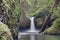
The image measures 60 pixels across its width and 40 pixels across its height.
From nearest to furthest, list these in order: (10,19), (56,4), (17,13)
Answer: (10,19) < (17,13) < (56,4)

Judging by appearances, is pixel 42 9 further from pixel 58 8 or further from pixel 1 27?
pixel 1 27

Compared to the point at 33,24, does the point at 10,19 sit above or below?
above

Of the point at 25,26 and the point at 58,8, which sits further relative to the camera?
the point at 25,26

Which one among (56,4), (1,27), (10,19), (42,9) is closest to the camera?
(1,27)

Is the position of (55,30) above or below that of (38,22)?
above

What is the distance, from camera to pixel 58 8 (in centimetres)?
3162

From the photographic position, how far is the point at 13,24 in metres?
21.9

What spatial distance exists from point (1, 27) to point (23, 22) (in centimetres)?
3034

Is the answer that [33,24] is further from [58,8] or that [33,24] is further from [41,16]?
[58,8]

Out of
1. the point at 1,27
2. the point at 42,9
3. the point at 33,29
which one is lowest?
the point at 33,29

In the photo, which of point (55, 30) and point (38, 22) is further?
point (38, 22)

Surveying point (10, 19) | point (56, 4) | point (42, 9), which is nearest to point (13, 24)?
point (10, 19)

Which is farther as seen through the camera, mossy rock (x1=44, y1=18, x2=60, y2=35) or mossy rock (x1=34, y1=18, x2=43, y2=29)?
mossy rock (x1=34, y1=18, x2=43, y2=29)

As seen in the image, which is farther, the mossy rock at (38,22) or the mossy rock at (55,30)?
the mossy rock at (38,22)
